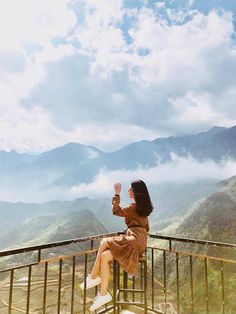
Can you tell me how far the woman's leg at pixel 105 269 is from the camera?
304 centimetres

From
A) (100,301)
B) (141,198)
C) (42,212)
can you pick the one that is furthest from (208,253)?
(42,212)

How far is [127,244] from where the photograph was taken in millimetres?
3143

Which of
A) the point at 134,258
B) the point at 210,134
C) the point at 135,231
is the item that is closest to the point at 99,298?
the point at 134,258

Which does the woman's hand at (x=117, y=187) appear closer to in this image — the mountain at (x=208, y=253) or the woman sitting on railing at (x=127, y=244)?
the woman sitting on railing at (x=127, y=244)

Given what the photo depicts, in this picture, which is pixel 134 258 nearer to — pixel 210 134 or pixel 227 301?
pixel 227 301

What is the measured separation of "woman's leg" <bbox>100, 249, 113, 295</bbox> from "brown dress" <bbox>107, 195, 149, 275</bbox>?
0.06 m

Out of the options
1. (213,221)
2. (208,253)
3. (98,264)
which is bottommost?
(208,253)

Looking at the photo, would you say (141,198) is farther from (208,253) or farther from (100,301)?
(208,253)

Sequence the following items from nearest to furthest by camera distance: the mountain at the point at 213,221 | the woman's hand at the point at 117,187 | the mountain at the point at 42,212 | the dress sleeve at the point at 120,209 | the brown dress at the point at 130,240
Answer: the brown dress at the point at 130,240, the dress sleeve at the point at 120,209, the woman's hand at the point at 117,187, the mountain at the point at 213,221, the mountain at the point at 42,212

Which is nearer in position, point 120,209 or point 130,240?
point 130,240

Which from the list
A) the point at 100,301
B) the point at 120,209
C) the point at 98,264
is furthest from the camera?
the point at 120,209

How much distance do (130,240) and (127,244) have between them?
6 centimetres

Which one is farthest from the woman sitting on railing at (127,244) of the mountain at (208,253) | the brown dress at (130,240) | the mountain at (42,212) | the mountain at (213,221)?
the mountain at (42,212)

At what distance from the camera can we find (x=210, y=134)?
5044 inches
